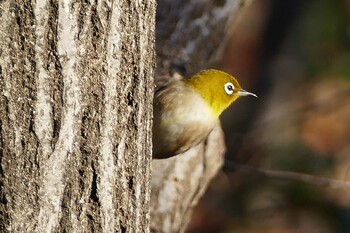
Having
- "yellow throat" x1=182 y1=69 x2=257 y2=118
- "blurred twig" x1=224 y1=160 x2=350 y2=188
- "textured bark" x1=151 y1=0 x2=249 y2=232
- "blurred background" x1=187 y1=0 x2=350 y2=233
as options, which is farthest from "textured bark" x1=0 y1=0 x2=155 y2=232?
"blurred background" x1=187 y1=0 x2=350 y2=233

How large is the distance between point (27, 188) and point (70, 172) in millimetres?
135

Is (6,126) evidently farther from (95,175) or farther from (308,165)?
(308,165)

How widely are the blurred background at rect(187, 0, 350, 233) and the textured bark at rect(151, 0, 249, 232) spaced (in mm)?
1033

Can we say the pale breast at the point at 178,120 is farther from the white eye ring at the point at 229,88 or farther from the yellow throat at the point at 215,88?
the white eye ring at the point at 229,88

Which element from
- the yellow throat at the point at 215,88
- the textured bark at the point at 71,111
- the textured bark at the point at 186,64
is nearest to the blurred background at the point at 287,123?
the textured bark at the point at 186,64

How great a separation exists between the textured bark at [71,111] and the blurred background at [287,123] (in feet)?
14.9

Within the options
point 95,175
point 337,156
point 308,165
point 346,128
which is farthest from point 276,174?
point 95,175

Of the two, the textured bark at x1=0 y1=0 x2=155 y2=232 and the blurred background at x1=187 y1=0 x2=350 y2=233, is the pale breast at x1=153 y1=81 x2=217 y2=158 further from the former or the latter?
the textured bark at x1=0 y1=0 x2=155 y2=232

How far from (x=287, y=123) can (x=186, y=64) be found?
3.83 meters

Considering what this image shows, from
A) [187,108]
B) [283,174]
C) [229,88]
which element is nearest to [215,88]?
[229,88]

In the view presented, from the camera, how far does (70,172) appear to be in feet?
10.5

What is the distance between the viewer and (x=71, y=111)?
3.16 m

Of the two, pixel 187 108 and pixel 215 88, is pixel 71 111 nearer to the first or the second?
pixel 187 108

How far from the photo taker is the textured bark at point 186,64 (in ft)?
21.3
